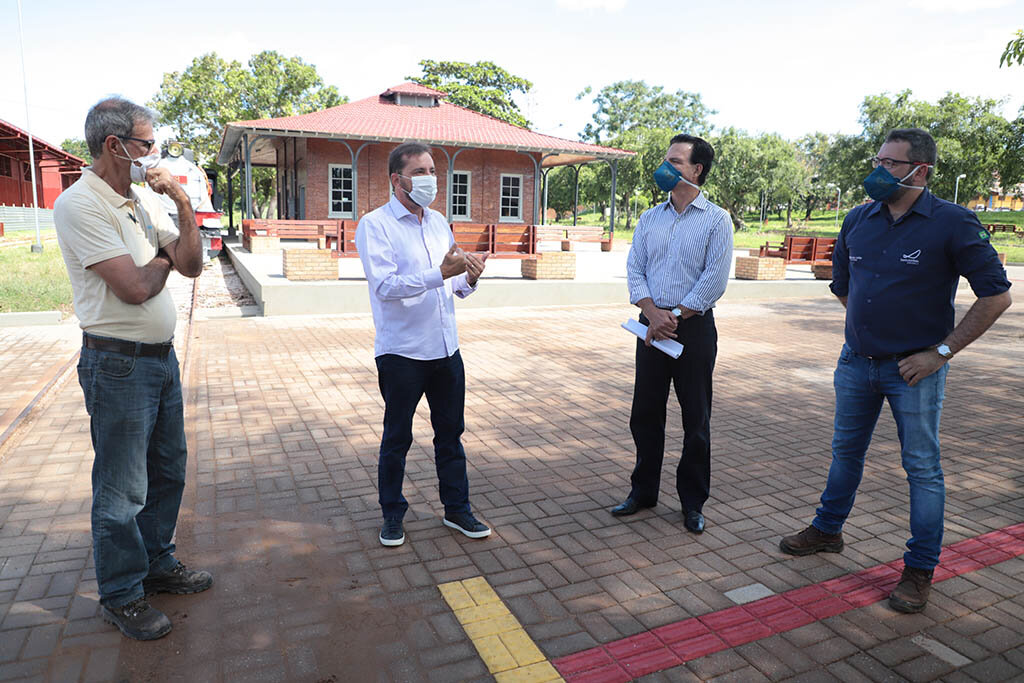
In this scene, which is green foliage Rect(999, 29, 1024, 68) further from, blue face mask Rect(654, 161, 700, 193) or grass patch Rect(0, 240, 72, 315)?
grass patch Rect(0, 240, 72, 315)

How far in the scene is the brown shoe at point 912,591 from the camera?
304cm

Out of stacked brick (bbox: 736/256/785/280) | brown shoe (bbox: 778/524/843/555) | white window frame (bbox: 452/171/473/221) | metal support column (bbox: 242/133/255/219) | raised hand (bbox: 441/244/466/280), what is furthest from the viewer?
white window frame (bbox: 452/171/473/221)

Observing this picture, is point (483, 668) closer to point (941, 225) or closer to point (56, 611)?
point (56, 611)

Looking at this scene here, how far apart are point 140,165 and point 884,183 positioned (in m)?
3.07

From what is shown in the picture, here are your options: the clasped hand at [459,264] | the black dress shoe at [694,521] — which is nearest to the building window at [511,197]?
the black dress shoe at [694,521]

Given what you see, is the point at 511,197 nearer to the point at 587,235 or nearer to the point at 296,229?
the point at 587,235

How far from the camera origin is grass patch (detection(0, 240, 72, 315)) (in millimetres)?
10547

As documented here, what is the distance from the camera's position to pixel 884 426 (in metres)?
5.82

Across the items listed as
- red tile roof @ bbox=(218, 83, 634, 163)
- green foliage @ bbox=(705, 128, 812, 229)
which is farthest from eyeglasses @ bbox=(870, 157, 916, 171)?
green foliage @ bbox=(705, 128, 812, 229)

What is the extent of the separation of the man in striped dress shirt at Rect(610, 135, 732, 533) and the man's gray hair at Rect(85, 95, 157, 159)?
7.89 ft

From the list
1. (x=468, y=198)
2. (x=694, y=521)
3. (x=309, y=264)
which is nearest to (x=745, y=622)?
(x=694, y=521)

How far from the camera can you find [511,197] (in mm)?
25984

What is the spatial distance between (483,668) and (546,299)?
10.6 metres

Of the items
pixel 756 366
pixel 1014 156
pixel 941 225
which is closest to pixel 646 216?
pixel 941 225
